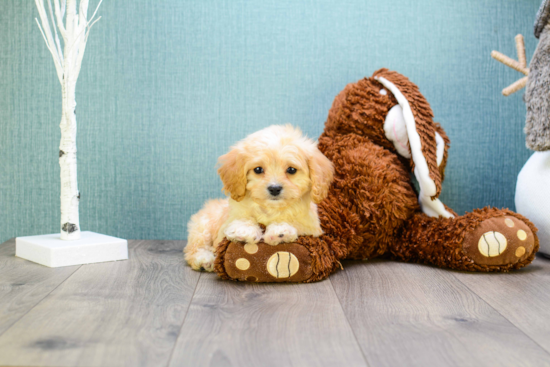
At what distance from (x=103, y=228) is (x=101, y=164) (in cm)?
27

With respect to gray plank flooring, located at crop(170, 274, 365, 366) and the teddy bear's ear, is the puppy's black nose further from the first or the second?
the teddy bear's ear

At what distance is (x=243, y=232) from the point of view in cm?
126

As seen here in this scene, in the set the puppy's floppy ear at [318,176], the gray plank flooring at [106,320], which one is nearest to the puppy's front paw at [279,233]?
the puppy's floppy ear at [318,176]

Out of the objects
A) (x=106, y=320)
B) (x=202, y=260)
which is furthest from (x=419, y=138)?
(x=106, y=320)

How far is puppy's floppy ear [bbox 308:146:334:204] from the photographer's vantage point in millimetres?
1256

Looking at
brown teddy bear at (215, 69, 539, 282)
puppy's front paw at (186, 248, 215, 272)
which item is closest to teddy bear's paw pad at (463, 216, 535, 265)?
brown teddy bear at (215, 69, 539, 282)

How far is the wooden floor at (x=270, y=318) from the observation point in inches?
32.1

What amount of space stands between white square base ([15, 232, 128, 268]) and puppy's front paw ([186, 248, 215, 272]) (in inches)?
11.6

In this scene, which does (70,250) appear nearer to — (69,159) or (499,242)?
(69,159)

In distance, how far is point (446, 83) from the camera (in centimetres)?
194

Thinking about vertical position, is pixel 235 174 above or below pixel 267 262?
above

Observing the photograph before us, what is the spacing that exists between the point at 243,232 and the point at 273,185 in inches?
6.5

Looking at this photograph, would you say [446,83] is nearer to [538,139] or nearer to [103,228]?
[538,139]

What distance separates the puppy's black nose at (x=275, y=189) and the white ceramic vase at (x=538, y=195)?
3.25 ft
